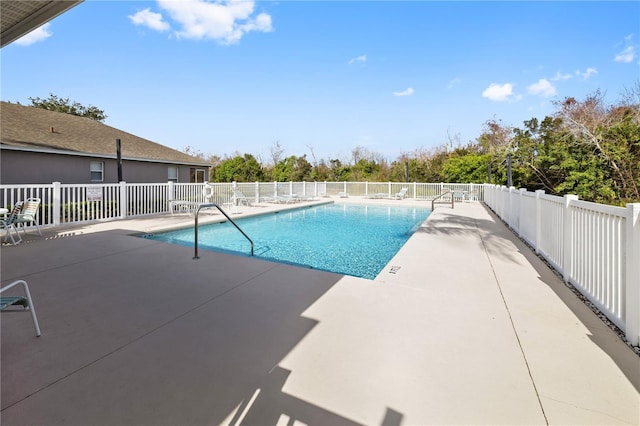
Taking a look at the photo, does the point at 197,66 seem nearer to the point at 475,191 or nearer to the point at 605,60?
the point at 475,191

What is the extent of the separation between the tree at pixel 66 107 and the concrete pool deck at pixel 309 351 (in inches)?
1197

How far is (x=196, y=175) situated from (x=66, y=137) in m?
6.95

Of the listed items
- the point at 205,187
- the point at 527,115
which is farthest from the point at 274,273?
the point at 527,115

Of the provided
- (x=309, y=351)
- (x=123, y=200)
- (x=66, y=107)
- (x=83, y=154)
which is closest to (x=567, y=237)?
(x=309, y=351)

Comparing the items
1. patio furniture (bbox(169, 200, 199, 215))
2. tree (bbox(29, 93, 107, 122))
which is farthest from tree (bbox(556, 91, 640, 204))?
tree (bbox(29, 93, 107, 122))

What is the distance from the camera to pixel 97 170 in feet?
41.2

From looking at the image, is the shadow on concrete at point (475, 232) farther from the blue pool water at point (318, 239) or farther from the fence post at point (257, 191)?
the fence post at point (257, 191)

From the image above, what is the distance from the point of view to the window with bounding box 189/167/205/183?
18.2 metres

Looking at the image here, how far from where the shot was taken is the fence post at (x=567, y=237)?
3651 mm

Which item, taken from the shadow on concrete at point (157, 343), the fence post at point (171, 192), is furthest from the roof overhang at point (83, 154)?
the shadow on concrete at point (157, 343)

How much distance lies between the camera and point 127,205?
9.54 metres

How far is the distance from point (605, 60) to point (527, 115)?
4288 mm

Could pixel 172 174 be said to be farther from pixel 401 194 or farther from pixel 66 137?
pixel 401 194

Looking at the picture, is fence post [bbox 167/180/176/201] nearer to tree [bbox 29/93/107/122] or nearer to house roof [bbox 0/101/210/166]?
house roof [bbox 0/101/210/166]
